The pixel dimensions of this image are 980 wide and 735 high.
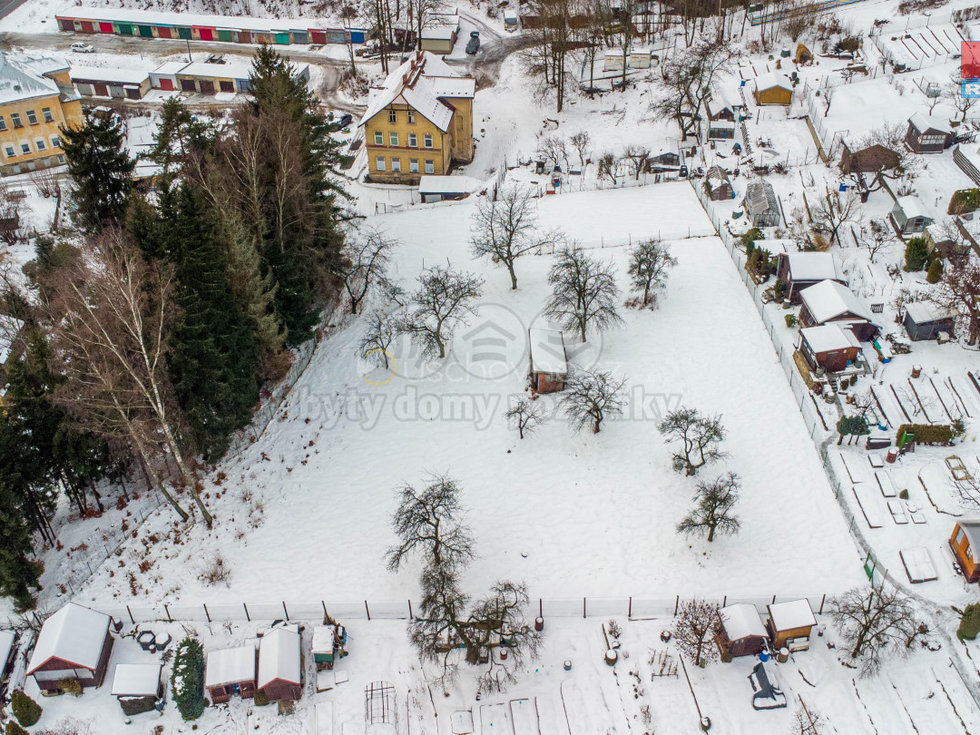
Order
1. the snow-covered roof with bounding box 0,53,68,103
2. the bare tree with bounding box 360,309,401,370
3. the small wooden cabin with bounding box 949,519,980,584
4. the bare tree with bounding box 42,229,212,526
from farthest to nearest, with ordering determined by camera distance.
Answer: the snow-covered roof with bounding box 0,53,68,103
the bare tree with bounding box 360,309,401,370
the small wooden cabin with bounding box 949,519,980,584
the bare tree with bounding box 42,229,212,526

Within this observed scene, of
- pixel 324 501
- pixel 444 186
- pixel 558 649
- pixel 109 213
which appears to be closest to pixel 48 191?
pixel 109 213

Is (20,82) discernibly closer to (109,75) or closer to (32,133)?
(32,133)

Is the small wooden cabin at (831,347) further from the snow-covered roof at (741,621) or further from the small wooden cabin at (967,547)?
the snow-covered roof at (741,621)

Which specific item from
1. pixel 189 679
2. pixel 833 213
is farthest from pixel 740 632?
pixel 833 213

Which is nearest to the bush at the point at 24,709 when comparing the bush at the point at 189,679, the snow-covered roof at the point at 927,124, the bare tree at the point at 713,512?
the bush at the point at 189,679

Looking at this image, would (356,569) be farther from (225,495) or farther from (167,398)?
(167,398)

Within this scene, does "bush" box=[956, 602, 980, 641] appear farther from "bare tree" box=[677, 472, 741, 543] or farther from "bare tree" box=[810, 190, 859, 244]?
"bare tree" box=[810, 190, 859, 244]

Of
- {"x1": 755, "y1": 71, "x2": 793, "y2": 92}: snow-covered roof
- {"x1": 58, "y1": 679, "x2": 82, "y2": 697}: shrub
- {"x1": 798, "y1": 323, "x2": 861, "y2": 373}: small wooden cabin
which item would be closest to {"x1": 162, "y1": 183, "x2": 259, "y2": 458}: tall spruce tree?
{"x1": 58, "y1": 679, "x2": 82, "y2": 697}: shrub
